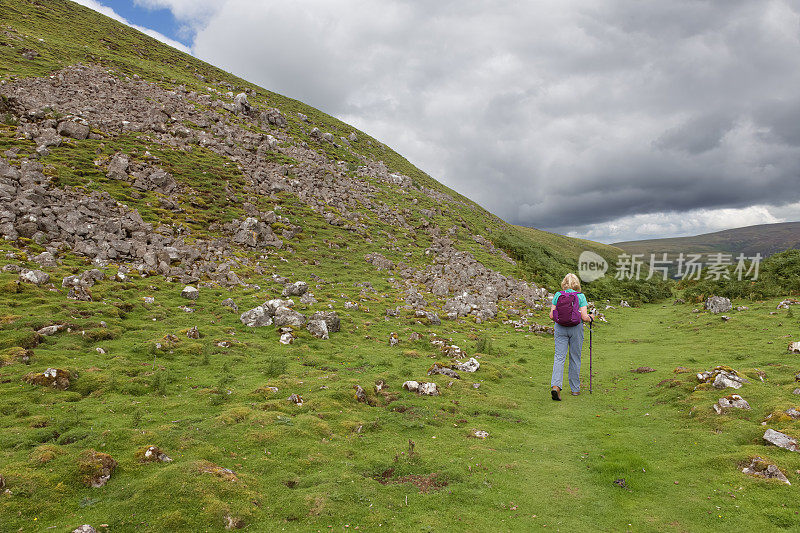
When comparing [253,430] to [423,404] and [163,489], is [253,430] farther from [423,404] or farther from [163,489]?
[423,404]

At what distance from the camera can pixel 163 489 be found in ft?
27.9

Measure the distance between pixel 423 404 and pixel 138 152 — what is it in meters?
43.7

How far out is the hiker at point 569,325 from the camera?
1594cm

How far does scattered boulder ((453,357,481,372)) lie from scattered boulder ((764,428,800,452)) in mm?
11317

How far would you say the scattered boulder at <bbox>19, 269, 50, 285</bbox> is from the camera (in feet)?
66.0

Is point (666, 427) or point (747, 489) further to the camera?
point (666, 427)

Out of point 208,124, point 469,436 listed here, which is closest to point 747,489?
point 469,436

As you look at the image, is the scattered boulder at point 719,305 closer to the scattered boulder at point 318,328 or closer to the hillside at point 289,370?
the hillside at point 289,370

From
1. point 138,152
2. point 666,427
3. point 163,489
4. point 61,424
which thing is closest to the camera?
point 163,489

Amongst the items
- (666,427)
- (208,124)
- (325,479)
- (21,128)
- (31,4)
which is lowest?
(325,479)

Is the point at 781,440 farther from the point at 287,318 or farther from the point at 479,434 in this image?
the point at 287,318

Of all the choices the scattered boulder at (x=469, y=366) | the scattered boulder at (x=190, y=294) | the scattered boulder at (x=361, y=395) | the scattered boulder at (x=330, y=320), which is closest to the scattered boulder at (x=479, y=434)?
the scattered boulder at (x=361, y=395)

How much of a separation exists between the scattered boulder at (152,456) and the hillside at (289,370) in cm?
7

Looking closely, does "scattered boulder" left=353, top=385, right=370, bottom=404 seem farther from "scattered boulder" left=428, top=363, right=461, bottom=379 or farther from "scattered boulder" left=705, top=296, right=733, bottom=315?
"scattered boulder" left=705, top=296, right=733, bottom=315
